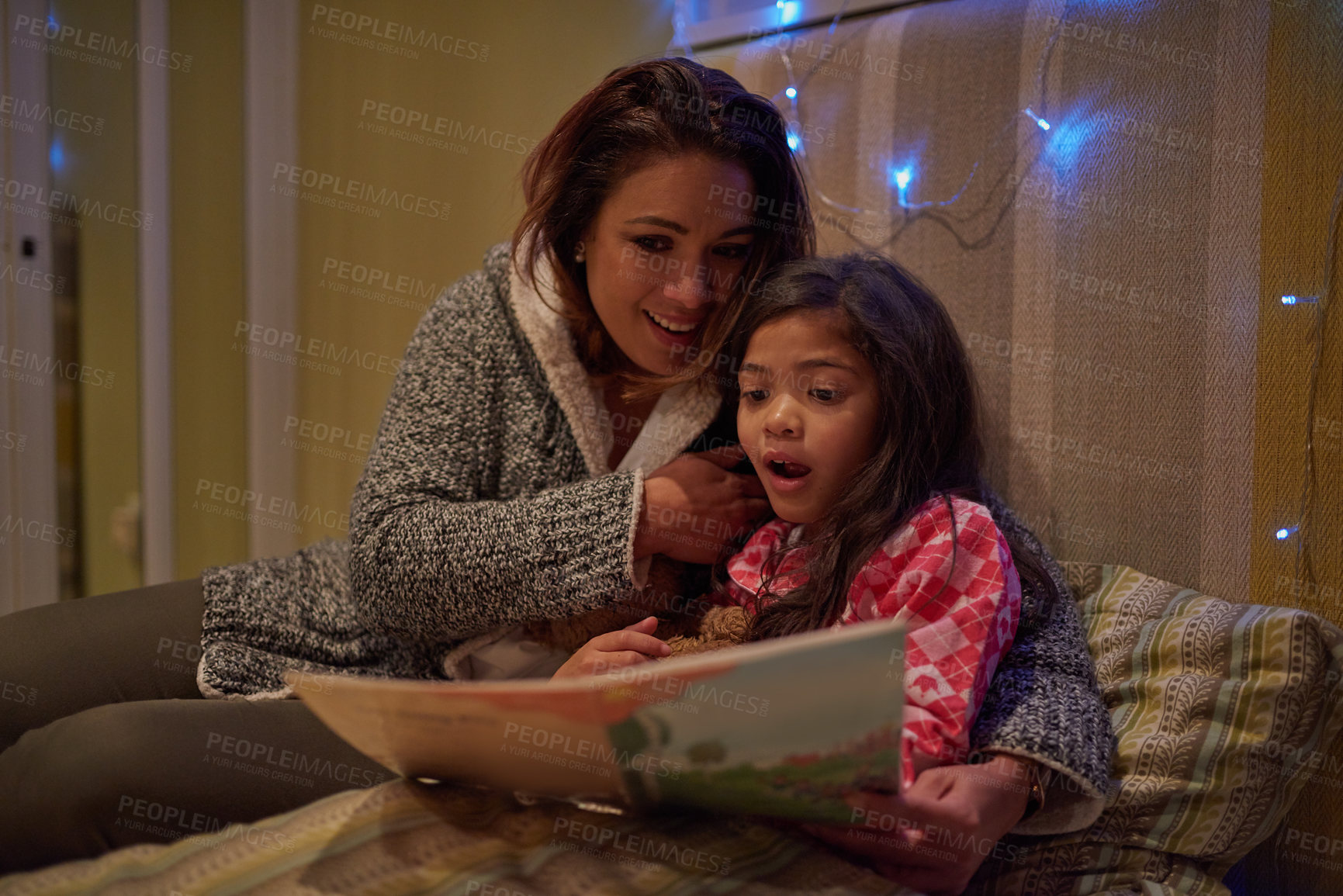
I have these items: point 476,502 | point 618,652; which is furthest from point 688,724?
point 476,502

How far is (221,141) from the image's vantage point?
2123 millimetres

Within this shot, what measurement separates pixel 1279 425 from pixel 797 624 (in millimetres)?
553

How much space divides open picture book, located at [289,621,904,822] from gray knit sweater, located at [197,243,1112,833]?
235 millimetres

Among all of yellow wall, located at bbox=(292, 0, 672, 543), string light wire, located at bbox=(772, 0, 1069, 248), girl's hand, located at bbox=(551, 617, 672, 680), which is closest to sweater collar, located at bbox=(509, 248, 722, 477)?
girl's hand, located at bbox=(551, 617, 672, 680)

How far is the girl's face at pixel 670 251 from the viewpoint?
104 centimetres

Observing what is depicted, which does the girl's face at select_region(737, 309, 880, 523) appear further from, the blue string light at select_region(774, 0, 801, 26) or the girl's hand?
the blue string light at select_region(774, 0, 801, 26)

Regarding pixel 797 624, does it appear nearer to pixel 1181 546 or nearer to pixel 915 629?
pixel 915 629

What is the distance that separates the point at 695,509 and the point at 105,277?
1648mm

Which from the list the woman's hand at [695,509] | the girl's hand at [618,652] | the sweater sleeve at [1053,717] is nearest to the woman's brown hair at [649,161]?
the woman's hand at [695,509]

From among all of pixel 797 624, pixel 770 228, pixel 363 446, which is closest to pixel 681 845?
pixel 797 624

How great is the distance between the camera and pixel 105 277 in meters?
2.02

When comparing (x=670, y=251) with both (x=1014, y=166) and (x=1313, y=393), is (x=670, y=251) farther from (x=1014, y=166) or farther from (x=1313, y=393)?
(x=1313, y=393)

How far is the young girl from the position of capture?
79cm

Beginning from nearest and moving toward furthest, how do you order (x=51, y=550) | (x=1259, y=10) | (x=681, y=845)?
(x=681, y=845) → (x=1259, y=10) → (x=51, y=550)
